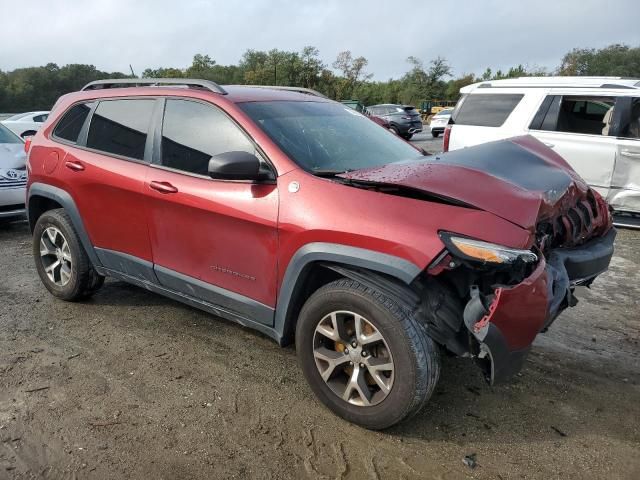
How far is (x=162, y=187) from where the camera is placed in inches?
132

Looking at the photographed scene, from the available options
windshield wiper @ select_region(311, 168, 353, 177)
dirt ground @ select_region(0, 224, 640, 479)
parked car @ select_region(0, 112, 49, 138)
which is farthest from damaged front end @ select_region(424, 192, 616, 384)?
parked car @ select_region(0, 112, 49, 138)

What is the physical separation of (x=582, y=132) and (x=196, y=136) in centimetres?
585

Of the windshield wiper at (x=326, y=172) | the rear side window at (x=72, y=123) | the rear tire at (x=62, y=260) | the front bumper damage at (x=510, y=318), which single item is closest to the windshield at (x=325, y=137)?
the windshield wiper at (x=326, y=172)

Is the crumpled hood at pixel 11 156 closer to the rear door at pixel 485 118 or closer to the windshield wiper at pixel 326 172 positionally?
the windshield wiper at pixel 326 172

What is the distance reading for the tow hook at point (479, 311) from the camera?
2252 mm

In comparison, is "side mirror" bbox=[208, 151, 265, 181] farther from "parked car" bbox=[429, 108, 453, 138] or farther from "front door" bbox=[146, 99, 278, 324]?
"parked car" bbox=[429, 108, 453, 138]

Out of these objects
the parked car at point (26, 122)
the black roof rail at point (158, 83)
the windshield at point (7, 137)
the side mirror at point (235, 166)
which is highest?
the black roof rail at point (158, 83)

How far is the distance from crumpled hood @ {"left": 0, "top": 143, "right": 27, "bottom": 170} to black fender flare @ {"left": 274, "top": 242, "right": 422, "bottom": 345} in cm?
583

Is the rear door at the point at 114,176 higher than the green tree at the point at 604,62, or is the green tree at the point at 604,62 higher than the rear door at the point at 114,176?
the green tree at the point at 604,62

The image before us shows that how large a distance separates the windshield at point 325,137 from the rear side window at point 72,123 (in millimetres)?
1689

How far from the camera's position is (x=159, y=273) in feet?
11.6

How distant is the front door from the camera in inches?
116

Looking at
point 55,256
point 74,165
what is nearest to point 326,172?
point 74,165

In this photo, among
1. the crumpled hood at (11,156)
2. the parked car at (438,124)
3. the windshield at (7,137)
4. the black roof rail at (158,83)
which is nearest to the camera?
the black roof rail at (158,83)
